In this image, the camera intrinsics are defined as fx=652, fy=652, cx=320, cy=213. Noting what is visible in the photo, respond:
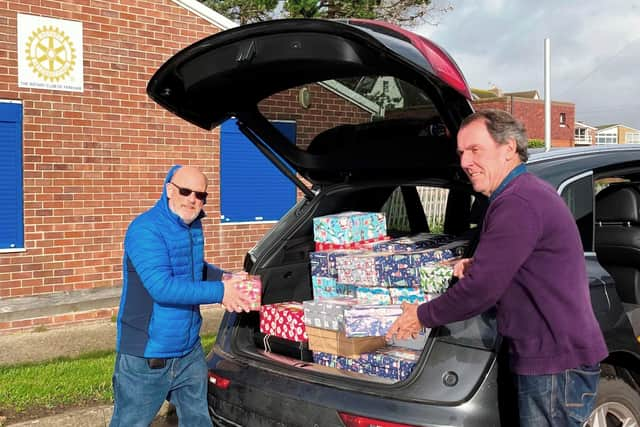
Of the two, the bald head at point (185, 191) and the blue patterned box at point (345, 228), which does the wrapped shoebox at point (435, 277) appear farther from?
the bald head at point (185, 191)

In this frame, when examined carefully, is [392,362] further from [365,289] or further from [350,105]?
[350,105]

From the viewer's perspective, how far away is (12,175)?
291 inches

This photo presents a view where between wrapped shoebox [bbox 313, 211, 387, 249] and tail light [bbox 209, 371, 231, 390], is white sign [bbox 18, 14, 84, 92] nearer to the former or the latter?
wrapped shoebox [bbox 313, 211, 387, 249]

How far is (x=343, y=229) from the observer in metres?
3.77

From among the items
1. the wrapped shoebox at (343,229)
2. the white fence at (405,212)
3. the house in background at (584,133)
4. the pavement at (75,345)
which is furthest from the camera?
the house in background at (584,133)

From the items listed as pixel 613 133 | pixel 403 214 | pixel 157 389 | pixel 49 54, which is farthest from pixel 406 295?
pixel 613 133

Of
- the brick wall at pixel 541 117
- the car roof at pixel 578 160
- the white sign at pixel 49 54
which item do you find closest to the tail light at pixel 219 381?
the car roof at pixel 578 160

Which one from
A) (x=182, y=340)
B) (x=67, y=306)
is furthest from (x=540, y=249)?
(x=67, y=306)

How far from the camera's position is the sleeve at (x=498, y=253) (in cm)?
223

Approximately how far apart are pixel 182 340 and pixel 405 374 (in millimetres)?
1121

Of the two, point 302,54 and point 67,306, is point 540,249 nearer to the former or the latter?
point 302,54

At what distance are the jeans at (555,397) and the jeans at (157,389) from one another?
1.69 m

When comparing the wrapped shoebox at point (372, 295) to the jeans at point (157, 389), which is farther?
the wrapped shoebox at point (372, 295)

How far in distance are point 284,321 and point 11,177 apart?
518 centimetres
